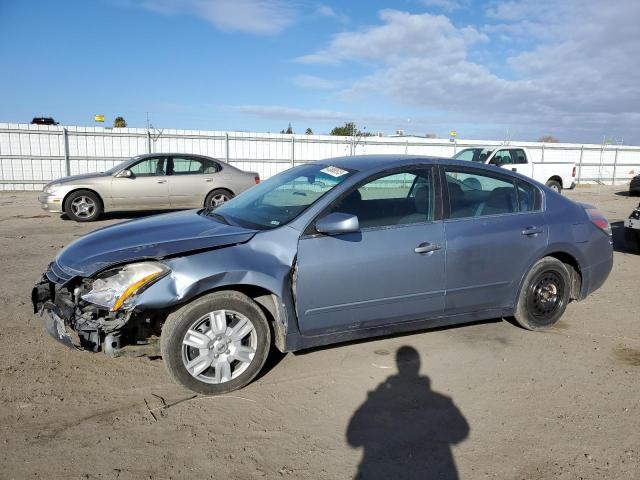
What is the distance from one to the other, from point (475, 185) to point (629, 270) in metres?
4.23

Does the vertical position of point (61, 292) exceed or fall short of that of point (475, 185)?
it falls short

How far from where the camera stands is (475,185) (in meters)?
4.38

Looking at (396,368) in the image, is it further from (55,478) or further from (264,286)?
(55,478)

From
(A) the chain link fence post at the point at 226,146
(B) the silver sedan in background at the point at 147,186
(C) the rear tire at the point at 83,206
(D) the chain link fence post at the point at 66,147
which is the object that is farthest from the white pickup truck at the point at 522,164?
(D) the chain link fence post at the point at 66,147

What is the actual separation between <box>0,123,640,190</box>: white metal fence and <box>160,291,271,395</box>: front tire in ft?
57.8

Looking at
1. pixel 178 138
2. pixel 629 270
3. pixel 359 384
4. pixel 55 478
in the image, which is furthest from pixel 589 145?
pixel 55 478

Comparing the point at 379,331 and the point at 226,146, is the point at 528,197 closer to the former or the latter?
the point at 379,331

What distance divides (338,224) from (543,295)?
2362mm

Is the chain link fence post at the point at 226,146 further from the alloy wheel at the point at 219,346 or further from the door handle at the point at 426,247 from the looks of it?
the alloy wheel at the point at 219,346

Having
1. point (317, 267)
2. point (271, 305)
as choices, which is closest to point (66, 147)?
point (271, 305)

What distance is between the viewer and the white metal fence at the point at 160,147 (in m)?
18.0

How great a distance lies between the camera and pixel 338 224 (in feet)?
11.4

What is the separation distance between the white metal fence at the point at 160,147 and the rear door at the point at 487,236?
1732 centimetres

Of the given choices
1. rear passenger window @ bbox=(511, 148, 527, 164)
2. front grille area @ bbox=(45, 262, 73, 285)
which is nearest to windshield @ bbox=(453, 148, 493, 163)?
rear passenger window @ bbox=(511, 148, 527, 164)
